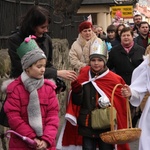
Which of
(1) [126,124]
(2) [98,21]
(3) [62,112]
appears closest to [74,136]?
(1) [126,124]

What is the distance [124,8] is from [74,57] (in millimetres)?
28848

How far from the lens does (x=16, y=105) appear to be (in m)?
4.78

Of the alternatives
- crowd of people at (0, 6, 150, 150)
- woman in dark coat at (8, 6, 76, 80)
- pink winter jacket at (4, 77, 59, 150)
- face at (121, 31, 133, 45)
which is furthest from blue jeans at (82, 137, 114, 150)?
face at (121, 31, 133, 45)

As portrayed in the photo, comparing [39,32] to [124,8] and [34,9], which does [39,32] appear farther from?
[124,8]

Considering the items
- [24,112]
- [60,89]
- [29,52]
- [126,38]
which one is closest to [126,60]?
[126,38]

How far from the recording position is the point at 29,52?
4.93 meters

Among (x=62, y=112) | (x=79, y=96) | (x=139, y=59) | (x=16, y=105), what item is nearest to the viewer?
(x=16, y=105)

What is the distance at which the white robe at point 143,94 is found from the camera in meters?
6.26

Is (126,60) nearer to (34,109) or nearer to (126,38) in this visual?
(126,38)

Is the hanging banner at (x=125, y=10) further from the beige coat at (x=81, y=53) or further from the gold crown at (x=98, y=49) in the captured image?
the gold crown at (x=98, y=49)

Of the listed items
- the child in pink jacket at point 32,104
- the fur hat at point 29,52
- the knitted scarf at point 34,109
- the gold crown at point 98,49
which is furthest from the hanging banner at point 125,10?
the knitted scarf at point 34,109

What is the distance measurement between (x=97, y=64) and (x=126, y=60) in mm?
2547

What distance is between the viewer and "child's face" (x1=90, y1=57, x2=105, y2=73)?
21.1ft

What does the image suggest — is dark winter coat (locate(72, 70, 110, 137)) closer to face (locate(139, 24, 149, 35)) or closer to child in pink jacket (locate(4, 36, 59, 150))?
child in pink jacket (locate(4, 36, 59, 150))
